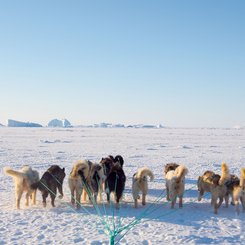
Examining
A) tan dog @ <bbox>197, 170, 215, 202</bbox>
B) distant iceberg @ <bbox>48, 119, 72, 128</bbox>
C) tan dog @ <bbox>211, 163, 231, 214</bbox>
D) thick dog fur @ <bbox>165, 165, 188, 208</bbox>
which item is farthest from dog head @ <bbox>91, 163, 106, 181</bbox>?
distant iceberg @ <bbox>48, 119, 72, 128</bbox>

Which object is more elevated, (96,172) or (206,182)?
(96,172)

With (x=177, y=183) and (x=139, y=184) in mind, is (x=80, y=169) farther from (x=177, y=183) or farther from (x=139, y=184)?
(x=177, y=183)

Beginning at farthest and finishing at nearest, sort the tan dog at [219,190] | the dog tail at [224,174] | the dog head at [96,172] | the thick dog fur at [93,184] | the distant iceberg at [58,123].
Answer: the distant iceberg at [58,123], the dog head at [96,172], the thick dog fur at [93,184], the tan dog at [219,190], the dog tail at [224,174]

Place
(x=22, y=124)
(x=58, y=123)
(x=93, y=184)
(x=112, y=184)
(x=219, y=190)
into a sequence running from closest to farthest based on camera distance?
1. (x=219, y=190)
2. (x=112, y=184)
3. (x=93, y=184)
4. (x=22, y=124)
5. (x=58, y=123)

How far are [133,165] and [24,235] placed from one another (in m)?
11.1

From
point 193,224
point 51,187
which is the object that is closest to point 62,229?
point 51,187

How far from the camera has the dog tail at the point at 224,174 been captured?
8.34m

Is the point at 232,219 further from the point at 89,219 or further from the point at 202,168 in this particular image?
the point at 202,168

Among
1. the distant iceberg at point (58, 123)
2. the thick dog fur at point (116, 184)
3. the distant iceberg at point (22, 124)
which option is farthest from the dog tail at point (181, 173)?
the distant iceberg at point (58, 123)

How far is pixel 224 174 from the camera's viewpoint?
8.39m

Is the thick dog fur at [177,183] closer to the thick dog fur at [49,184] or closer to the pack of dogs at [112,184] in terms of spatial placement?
the pack of dogs at [112,184]

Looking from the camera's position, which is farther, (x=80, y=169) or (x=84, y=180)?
(x=84, y=180)

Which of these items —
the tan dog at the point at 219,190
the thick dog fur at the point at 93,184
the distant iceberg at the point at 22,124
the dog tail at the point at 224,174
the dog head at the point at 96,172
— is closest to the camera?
the dog tail at the point at 224,174

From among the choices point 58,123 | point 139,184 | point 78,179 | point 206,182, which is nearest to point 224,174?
point 206,182
